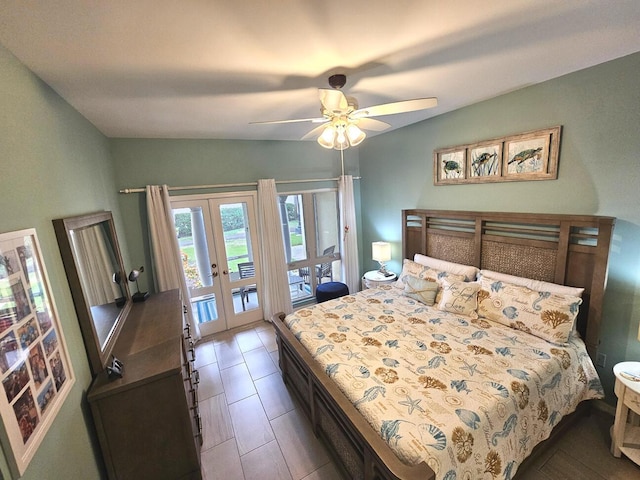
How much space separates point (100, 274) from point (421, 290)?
2.78m

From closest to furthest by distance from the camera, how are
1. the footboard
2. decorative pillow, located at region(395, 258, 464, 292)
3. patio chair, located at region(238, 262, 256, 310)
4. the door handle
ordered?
1. the footboard
2. decorative pillow, located at region(395, 258, 464, 292)
3. the door handle
4. patio chair, located at region(238, 262, 256, 310)

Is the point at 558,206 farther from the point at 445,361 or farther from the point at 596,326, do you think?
the point at 445,361

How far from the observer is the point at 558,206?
7.33 feet

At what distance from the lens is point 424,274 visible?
2.94 m

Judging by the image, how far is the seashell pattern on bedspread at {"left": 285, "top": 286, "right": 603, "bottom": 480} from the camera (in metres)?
1.36

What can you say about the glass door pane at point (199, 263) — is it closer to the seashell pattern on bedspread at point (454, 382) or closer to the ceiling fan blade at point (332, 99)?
the seashell pattern on bedspread at point (454, 382)

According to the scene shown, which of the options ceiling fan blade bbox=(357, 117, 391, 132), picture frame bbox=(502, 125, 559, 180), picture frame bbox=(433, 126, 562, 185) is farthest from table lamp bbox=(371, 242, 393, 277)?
ceiling fan blade bbox=(357, 117, 391, 132)

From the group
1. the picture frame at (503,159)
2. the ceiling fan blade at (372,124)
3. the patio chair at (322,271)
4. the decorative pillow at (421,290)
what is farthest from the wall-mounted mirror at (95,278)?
the picture frame at (503,159)

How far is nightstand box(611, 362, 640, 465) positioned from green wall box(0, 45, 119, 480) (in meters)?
3.00

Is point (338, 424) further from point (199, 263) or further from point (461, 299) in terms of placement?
point (199, 263)

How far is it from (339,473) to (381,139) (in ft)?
12.5

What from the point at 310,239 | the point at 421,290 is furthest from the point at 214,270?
the point at 421,290

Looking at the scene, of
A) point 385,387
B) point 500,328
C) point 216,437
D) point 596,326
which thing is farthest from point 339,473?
point 596,326

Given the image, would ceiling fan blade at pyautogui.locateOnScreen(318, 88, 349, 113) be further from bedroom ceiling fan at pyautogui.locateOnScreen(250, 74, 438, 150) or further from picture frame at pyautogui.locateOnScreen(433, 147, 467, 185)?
picture frame at pyautogui.locateOnScreen(433, 147, 467, 185)
